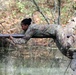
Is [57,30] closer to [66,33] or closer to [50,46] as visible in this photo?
[66,33]

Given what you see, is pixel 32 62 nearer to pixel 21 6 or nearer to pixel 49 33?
pixel 49 33

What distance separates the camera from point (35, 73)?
886cm

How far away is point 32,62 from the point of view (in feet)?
34.1

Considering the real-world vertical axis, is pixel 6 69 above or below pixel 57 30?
below

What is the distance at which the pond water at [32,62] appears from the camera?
9.25m

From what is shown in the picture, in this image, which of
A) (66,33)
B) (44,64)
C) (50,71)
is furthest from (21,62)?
(66,33)

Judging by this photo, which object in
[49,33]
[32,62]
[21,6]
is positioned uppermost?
[49,33]

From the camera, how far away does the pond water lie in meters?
9.25

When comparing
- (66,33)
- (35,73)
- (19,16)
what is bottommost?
(19,16)

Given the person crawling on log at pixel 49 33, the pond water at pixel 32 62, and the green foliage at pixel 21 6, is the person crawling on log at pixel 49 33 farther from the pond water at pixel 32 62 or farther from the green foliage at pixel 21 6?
the green foliage at pixel 21 6

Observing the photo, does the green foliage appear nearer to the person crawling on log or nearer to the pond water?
the pond water

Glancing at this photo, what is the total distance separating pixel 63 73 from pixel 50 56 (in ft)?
6.76

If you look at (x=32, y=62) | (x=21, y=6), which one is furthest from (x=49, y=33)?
(x=21, y=6)

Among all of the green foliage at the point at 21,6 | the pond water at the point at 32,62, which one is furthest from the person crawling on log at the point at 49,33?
the green foliage at the point at 21,6
